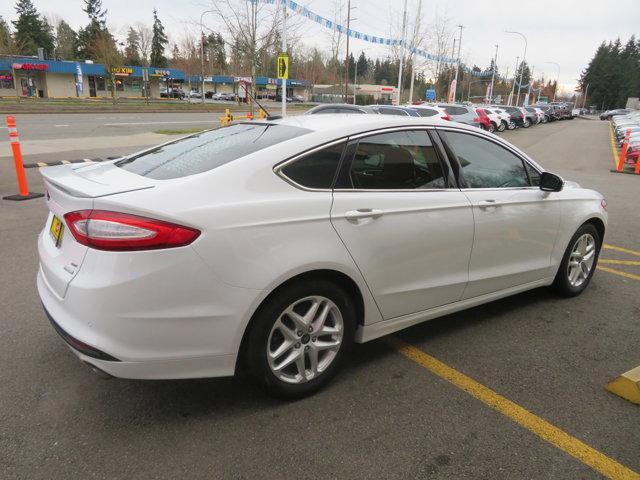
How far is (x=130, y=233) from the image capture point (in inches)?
88.2

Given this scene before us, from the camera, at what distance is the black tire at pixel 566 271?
440 centimetres

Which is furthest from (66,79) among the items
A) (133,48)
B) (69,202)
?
(69,202)

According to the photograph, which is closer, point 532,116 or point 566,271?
→ point 566,271

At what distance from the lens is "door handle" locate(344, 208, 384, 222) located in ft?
9.19

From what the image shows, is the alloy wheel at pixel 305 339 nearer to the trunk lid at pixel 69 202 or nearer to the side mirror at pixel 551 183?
the trunk lid at pixel 69 202

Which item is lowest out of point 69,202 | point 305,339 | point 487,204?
point 305,339

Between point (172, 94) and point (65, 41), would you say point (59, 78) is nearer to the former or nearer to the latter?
point (172, 94)

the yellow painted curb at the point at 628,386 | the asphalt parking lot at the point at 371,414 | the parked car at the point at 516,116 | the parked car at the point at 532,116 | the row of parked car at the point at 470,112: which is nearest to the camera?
the asphalt parking lot at the point at 371,414

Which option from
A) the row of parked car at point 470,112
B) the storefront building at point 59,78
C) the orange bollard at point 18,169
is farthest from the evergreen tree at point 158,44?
the orange bollard at point 18,169

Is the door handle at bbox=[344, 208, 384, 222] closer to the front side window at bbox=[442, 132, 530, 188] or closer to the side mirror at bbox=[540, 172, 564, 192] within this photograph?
the front side window at bbox=[442, 132, 530, 188]

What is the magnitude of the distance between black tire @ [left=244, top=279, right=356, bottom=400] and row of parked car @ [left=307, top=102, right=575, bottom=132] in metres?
7.53

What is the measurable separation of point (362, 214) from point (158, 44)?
94.8 m

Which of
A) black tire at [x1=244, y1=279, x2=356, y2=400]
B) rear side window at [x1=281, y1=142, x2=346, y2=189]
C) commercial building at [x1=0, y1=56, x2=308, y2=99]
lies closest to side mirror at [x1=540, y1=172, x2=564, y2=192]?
rear side window at [x1=281, y1=142, x2=346, y2=189]

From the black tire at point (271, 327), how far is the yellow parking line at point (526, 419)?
713 mm
